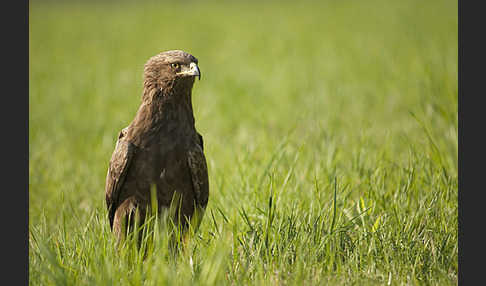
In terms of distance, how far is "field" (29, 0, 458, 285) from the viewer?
3.10 meters

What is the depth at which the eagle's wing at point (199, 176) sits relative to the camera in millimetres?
3570

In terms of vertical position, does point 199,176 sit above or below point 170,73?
below

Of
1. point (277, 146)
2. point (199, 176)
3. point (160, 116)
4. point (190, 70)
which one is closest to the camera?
point (190, 70)

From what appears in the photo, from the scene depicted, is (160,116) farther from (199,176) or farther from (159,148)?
(199,176)

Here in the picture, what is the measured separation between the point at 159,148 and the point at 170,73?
573mm

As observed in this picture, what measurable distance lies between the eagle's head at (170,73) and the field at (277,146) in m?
1.00

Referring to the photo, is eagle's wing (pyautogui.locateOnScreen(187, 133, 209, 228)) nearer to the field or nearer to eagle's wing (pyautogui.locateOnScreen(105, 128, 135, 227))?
the field

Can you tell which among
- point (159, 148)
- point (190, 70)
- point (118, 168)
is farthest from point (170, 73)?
point (118, 168)

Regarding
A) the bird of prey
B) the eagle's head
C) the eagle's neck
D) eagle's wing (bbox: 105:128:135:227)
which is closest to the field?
eagle's wing (bbox: 105:128:135:227)

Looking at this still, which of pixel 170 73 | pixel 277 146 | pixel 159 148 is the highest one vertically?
pixel 170 73

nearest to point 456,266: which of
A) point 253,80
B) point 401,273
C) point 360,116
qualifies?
point 401,273

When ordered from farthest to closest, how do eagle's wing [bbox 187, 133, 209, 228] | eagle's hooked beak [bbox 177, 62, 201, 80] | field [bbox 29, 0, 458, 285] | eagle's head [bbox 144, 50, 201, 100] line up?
eagle's wing [bbox 187, 133, 209, 228] → eagle's head [bbox 144, 50, 201, 100] → eagle's hooked beak [bbox 177, 62, 201, 80] → field [bbox 29, 0, 458, 285]

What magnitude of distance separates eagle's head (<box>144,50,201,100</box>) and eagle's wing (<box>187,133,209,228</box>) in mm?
487

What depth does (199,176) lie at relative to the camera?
3637mm
